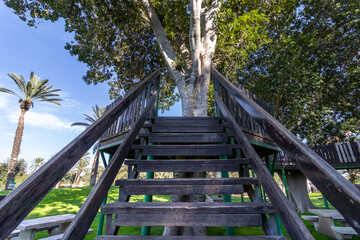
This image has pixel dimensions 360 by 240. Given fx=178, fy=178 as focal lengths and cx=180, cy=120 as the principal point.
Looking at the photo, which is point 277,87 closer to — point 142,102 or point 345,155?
point 345,155

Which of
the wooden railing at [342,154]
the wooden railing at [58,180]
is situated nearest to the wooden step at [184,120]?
the wooden railing at [58,180]

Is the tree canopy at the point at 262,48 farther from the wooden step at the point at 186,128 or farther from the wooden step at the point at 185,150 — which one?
the wooden step at the point at 185,150

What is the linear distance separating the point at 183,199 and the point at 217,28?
570 centimetres

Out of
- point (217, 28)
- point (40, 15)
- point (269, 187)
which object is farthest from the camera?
point (40, 15)

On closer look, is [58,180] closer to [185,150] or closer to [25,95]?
[185,150]

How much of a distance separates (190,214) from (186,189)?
380mm

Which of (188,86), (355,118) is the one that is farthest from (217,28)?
(355,118)

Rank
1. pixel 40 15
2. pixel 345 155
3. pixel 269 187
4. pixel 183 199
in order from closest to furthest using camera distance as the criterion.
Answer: pixel 269 187 → pixel 183 199 → pixel 40 15 → pixel 345 155

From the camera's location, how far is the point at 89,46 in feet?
25.9

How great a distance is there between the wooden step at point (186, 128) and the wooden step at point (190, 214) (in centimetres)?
182

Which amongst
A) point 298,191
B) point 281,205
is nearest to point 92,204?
point 281,205

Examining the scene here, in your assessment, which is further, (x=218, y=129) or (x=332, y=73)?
(x=332, y=73)

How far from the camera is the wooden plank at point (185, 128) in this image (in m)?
3.45

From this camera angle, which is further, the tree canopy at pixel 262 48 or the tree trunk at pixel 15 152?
the tree trunk at pixel 15 152
